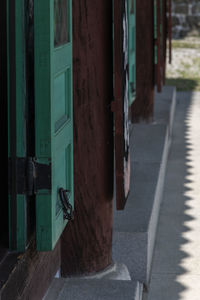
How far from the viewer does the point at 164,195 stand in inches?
256

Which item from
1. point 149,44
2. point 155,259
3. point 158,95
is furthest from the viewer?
point 158,95

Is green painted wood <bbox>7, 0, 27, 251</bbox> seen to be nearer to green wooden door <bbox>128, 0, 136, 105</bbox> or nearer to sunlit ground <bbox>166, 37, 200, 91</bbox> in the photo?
green wooden door <bbox>128, 0, 136, 105</bbox>

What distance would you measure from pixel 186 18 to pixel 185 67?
514 cm

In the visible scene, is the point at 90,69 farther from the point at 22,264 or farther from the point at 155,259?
the point at 155,259

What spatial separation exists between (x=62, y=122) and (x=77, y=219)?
86 centimetres

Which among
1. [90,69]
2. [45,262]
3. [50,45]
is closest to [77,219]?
[45,262]

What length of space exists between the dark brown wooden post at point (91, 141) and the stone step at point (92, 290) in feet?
0.53

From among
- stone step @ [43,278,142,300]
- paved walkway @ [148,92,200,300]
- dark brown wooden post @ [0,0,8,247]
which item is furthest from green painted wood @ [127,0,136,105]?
dark brown wooden post @ [0,0,8,247]

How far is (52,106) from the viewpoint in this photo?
9.01 ft

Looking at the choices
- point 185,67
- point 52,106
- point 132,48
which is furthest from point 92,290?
point 185,67

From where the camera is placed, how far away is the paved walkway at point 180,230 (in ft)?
14.8

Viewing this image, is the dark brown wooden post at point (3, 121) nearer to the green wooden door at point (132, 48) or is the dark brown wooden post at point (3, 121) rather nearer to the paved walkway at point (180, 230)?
the paved walkway at point (180, 230)

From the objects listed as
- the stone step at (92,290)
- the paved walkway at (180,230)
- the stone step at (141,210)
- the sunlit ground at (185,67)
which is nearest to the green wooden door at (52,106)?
the stone step at (92,290)

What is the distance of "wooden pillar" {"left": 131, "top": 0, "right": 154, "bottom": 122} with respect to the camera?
24.9 ft
